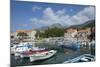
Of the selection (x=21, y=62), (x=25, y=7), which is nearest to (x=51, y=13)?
(x=25, y=7)

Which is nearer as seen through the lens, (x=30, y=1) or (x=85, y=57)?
(x=30, y=1)

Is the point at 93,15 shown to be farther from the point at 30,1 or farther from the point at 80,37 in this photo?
the point at 30,1

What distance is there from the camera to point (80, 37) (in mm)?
2469

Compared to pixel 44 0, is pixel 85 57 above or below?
below

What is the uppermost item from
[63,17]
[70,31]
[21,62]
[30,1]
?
[30,1]

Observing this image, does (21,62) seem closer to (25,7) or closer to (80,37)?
(25,7)

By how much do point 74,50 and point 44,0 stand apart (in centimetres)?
78

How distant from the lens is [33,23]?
7.45ft

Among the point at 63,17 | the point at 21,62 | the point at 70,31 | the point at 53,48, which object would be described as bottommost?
the point at 21,62

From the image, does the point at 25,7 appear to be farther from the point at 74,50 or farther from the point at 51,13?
the point at 74,50

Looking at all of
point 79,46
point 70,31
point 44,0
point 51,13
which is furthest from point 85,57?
point 44,0

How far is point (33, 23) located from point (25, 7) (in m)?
0.22

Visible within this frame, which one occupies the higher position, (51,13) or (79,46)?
(51,13)

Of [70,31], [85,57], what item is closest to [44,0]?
[70,31]
